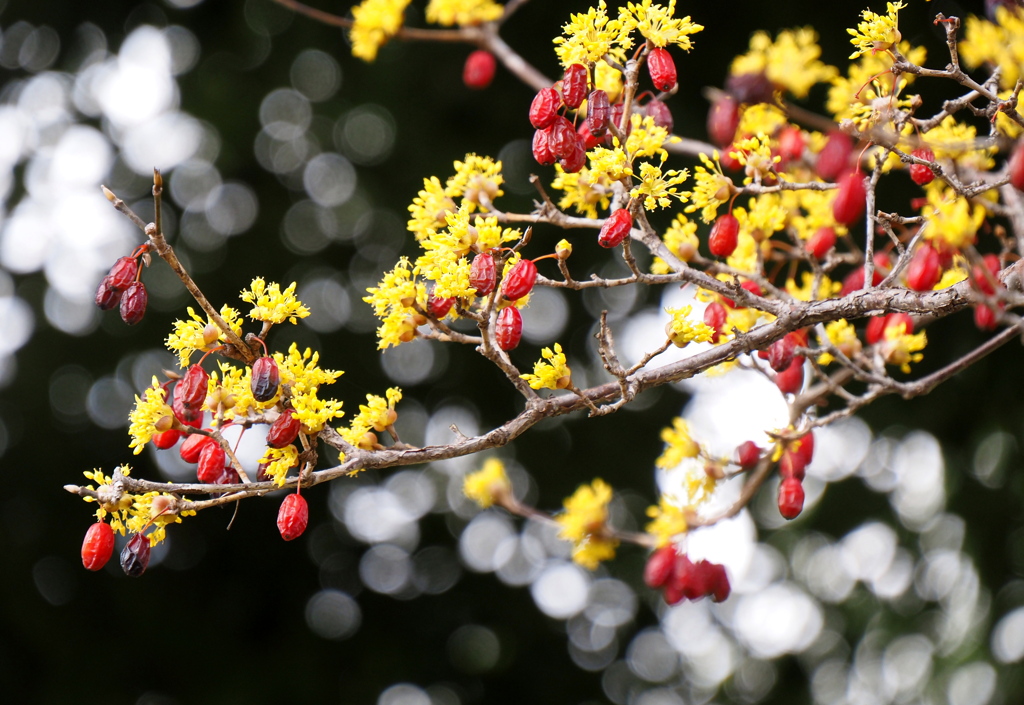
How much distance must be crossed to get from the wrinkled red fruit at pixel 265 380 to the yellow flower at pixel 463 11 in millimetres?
933

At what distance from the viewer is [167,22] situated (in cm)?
272

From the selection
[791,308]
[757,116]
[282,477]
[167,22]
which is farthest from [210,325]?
[167,22]

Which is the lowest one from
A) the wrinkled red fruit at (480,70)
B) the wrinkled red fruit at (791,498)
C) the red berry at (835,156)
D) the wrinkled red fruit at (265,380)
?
the wrinkled red fruit at (791,498)

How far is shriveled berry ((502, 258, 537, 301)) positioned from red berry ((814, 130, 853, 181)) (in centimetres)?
28

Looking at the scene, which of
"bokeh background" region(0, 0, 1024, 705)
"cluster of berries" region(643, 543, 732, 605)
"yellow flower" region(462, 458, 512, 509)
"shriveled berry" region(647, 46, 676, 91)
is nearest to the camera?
"shriveled berry" region(647, 46, 676, 91)

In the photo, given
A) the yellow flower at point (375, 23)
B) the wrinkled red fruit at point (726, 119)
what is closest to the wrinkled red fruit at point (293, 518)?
the wrinkled red fruit at point (726, 119)

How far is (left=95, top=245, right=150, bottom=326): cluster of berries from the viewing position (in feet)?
2.60

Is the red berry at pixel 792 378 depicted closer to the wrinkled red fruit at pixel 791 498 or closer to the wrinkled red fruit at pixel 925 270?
the wrinkled red fruit at pixel 791 498

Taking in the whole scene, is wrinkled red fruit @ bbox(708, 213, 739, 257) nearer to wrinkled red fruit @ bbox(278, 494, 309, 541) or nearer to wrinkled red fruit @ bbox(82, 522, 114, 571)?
wrinkled red fruit @ bbox(278, 494, 309, 541)

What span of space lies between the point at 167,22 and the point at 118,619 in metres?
2.15

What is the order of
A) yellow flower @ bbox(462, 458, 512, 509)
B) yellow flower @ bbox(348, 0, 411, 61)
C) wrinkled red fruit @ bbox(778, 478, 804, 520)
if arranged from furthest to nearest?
yellow flower @ bbox(462, 458, 512, 509) → yellow flower @ bbox(348, 0, 411, 61) → wrinkled red fruit @ bbox(778, 478, 804, 520)

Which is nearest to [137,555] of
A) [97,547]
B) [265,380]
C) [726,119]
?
[97,547]

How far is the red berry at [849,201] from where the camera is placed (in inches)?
24.8

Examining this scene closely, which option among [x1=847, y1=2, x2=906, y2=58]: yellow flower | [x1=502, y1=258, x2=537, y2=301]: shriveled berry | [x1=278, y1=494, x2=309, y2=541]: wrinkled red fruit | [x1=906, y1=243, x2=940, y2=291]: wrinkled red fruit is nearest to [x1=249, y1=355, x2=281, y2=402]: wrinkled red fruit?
[x1=278, y1=494, x2=309, y2=541]: wrinkled red fruit
